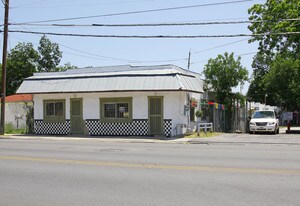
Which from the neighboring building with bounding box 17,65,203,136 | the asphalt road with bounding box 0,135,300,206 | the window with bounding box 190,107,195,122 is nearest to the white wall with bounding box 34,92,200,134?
the neighboring building with bounding box 17,65,203,136

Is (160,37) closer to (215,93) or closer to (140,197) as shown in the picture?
(215,93)

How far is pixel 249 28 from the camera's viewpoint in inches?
1300

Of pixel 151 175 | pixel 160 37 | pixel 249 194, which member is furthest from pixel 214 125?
pixel 249 194

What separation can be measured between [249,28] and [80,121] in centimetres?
1562

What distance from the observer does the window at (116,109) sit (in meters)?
26.1

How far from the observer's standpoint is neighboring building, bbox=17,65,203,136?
82.2 feet

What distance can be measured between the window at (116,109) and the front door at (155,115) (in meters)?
1.37

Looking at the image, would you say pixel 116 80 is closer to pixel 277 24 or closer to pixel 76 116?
pixel 76 116

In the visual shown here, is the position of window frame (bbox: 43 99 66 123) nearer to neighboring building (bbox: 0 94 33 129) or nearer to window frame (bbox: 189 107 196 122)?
neighboring building (bbox: 0 94 33 129)

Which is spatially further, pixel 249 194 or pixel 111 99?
pixel 111 99

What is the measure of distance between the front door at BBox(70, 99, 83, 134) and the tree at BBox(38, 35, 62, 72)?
33.2 metres

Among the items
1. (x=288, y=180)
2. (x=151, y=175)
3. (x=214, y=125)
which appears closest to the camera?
(x=288, y=180)

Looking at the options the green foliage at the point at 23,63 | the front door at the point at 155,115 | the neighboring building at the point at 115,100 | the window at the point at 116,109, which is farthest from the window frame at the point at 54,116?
the green foliage at the point at 23,63

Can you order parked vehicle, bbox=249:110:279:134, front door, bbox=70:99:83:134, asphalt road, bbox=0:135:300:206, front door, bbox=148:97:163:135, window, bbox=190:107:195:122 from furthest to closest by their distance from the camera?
parked vehicle, bbox=249:110:279:134 → front door, bbox=70:99:83:134 → window, bbox=190:107:195:122 → front door, bbox=148:97:163:135 → asphalt road, bbox=0:135:300:206
